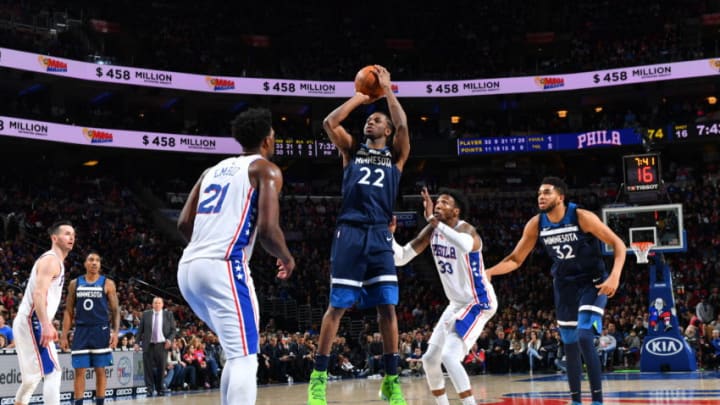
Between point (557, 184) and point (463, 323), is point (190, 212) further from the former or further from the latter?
point (557, 184)

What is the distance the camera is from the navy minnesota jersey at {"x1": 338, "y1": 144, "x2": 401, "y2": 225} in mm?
7117

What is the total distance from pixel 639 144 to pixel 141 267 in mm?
20619


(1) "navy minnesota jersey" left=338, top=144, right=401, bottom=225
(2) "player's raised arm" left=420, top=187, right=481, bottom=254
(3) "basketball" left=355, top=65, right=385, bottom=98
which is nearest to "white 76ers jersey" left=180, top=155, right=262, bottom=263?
(1) "navy minnesota jersey" left=338, top=144, right=401, bottom=225

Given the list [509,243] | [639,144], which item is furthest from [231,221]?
[639,144]

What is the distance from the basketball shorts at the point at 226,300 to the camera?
519 centimetres

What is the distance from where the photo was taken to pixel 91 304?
35.0ft

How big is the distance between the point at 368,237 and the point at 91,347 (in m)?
5.05

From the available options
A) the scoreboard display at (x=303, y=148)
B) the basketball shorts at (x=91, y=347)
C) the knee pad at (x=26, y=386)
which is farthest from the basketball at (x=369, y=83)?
the scoreboard display at (x=303, y=148)

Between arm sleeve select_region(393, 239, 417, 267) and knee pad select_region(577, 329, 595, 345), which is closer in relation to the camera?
knee pad select_region(577, 329, 595, 345)

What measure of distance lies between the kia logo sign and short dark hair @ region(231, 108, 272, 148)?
15.3 metres

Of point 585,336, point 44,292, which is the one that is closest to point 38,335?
point 44,292

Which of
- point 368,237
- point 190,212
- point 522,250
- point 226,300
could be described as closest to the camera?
point 226,300

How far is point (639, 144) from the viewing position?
36000 millimetres

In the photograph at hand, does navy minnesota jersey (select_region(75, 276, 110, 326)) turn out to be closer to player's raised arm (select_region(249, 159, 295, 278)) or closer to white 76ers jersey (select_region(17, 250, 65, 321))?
white 76ers jersey (select_region(17, 250, 65, 321))
